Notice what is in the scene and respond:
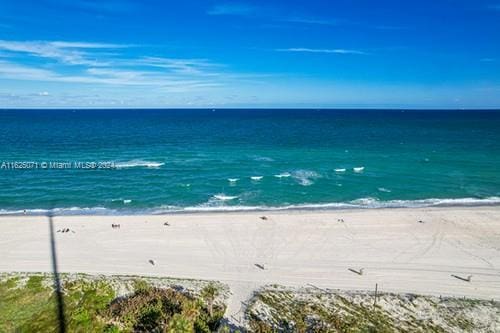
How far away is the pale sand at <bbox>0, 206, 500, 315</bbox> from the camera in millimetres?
20578

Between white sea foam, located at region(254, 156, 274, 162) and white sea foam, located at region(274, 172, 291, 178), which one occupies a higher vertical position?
white sea foam, located at region(254, 156, 274, 162)

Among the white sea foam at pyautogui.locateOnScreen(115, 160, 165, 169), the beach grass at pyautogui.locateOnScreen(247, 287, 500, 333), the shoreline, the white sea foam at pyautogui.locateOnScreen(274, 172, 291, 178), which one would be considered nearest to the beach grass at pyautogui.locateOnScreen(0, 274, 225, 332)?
the beach grass at pyautogui.locateOnScreen(247, 287, 500, 333)

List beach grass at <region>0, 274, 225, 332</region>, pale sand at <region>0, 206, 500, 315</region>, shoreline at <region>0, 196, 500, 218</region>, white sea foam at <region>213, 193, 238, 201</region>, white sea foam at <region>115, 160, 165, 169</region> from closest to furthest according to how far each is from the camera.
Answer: beach grass at <region>0, 274, 225, 332</region>
pale sand at <region>0, 206, 500, 315</region>
shoreline at <region>0, 196, 500, 218</region>
white sea foam at <region>213, 193, 238, 201</region>
white sea foam at <region>115, 160, 165, 169</region>

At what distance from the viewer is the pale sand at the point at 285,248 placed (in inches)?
810

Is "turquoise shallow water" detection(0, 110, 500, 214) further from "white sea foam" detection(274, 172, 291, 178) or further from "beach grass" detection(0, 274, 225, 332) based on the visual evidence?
"beach grass" detection(0, 274, 225, 332)

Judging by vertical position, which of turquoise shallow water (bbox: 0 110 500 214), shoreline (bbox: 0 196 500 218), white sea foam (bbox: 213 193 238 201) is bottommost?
shoreline (bbox: 0 196 500 218)

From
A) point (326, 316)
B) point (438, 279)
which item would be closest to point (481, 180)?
point (438, 279)

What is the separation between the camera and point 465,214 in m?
32.0

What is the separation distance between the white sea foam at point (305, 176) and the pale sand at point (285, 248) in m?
9.86

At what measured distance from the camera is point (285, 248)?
24.6 metres

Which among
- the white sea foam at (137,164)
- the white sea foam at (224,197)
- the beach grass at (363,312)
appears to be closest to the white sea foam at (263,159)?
the white sea foam at (137,164)

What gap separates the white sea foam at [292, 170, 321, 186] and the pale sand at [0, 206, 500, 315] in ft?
32.4

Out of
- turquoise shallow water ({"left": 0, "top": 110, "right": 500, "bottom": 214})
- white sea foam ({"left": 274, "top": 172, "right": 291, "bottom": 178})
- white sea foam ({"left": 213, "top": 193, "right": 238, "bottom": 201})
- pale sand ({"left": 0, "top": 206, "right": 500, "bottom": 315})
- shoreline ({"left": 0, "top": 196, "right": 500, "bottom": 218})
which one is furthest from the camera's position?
white sea foam ({"left": 274, "top": 172, "right": 291, "bottom": 178})

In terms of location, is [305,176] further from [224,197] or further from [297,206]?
[224,197]
